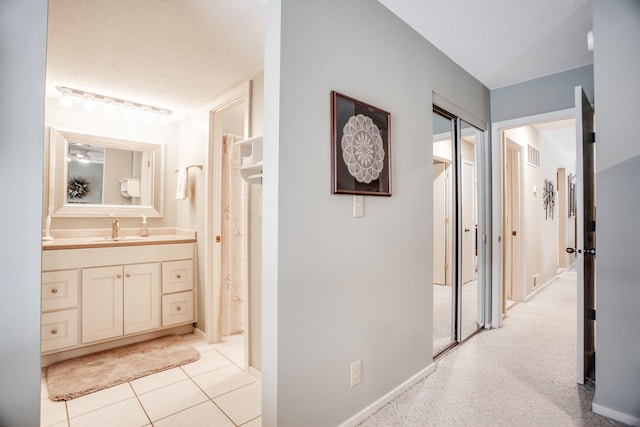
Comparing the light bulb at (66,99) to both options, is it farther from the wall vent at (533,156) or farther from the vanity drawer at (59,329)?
the wall vent at (533,156)

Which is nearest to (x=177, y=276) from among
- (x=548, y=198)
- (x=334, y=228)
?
(x=334, y=228)

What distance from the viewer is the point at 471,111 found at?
283cm

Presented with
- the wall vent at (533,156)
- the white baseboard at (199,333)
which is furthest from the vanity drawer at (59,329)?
the wall vent at (533,156)

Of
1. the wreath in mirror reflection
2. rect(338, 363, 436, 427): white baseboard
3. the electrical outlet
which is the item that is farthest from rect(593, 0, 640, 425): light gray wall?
the wreath in mirror reflection

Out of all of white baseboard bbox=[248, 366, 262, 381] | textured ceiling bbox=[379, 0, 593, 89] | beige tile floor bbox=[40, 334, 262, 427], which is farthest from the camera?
white baseboard bbox=[248, 366, 262, 381]

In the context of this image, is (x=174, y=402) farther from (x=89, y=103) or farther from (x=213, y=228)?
(x=89, y=103)

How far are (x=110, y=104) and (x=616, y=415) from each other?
4319 mm

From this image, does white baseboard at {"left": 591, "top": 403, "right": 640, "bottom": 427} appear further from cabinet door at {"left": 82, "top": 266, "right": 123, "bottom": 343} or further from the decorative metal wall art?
the decorative metal wall art

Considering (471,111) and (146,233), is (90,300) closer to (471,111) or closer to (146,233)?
(146,233)

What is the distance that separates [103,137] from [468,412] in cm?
378

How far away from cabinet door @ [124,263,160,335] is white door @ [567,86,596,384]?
3.33 meters

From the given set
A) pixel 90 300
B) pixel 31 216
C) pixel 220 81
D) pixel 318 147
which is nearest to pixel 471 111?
pixel 318 147

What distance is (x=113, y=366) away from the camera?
7.98 feet

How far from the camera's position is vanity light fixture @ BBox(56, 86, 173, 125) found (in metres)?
2.63
